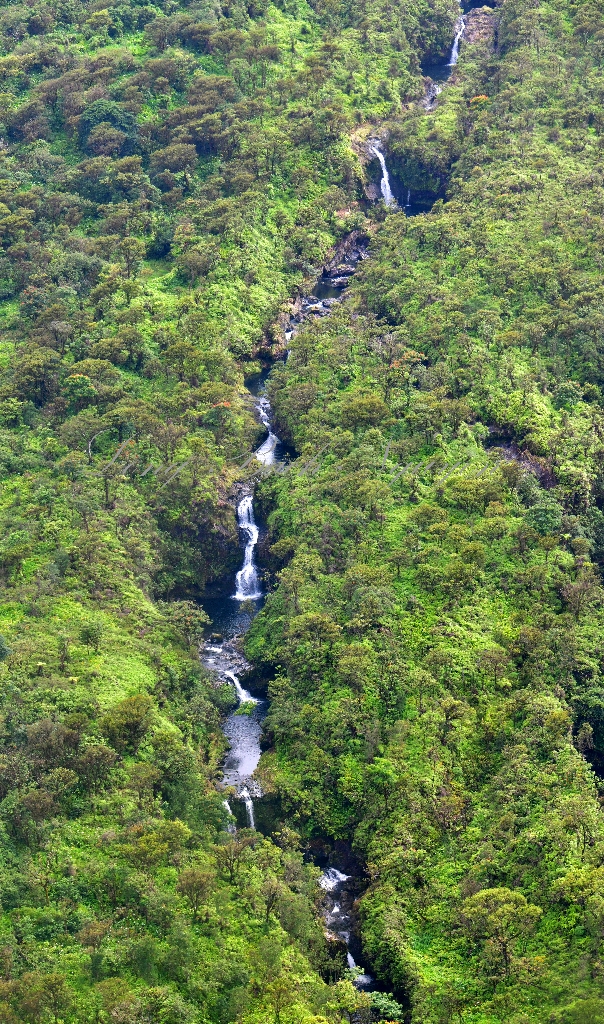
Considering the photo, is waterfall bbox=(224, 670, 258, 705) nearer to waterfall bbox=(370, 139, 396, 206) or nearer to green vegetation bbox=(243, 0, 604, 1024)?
green vegetation bbox=(243, 0, 604, 1024)

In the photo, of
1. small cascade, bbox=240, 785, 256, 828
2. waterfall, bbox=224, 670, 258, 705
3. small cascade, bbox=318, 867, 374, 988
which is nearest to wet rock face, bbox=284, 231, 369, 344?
waterfall, bbox=224, 670, 258, 705

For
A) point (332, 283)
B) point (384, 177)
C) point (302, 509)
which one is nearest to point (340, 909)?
point (302, 509)

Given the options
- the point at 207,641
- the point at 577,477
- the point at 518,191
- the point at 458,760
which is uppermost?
the point at 518,191

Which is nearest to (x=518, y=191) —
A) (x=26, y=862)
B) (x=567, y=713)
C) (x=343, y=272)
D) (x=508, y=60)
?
(x=343, y=272)

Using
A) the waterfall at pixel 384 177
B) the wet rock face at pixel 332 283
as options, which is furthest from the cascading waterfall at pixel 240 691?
the waterfall at pixel 384 177

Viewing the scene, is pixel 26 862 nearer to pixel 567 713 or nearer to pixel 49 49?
pixel 567 713

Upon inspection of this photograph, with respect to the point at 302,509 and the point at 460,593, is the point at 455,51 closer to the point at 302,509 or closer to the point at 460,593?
the point at 302,509
